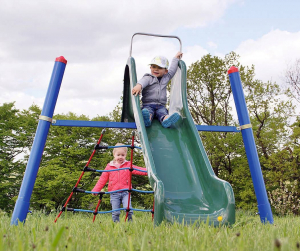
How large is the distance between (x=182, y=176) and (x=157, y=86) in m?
1.88

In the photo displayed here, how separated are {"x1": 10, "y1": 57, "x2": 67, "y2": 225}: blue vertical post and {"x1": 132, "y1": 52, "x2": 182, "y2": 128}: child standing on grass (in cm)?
121

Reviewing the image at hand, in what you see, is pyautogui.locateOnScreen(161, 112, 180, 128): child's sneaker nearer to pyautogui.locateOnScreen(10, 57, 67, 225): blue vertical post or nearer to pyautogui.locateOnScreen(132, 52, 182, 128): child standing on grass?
pyautogui.locateOnScreen(132, 52, 182, 128): child standing on grass

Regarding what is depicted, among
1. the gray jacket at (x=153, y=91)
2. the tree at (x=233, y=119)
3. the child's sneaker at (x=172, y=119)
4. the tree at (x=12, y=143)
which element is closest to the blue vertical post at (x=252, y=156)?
the child's sneaker at (x=172, y=119)

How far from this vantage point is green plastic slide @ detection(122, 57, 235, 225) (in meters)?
3.29

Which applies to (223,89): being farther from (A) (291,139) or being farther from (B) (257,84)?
(A) (291,139)

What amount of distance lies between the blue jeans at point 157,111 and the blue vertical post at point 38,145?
1498 mm

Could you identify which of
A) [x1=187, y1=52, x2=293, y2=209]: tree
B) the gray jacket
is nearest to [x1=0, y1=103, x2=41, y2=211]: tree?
[x1=187, y1=52, x2=293, y2=209]: tree

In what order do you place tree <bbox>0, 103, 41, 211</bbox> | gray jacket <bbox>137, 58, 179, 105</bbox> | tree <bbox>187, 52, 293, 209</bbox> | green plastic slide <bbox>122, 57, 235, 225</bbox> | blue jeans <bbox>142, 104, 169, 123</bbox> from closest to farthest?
green plastic slide <bbox>122, 57, 235, 225</bbox> < blue jeans <bbox>142, 104, 169, 123</bbox> < gray jacket <bbox>137, 58, 179, 105</bbox> < tree <bbox>187, 52, 293, 209</bbox> < tree <bbox>0, 103, 41, 211</bbox>

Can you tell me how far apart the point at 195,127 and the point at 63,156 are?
43.9ft

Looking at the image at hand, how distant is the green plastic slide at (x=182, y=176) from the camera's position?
3.29 meters

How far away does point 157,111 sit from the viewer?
513 centimetres

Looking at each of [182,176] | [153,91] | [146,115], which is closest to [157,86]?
[153,91]

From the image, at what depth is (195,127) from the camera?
4617mm

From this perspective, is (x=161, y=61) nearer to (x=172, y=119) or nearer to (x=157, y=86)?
(x=157, y=86)
